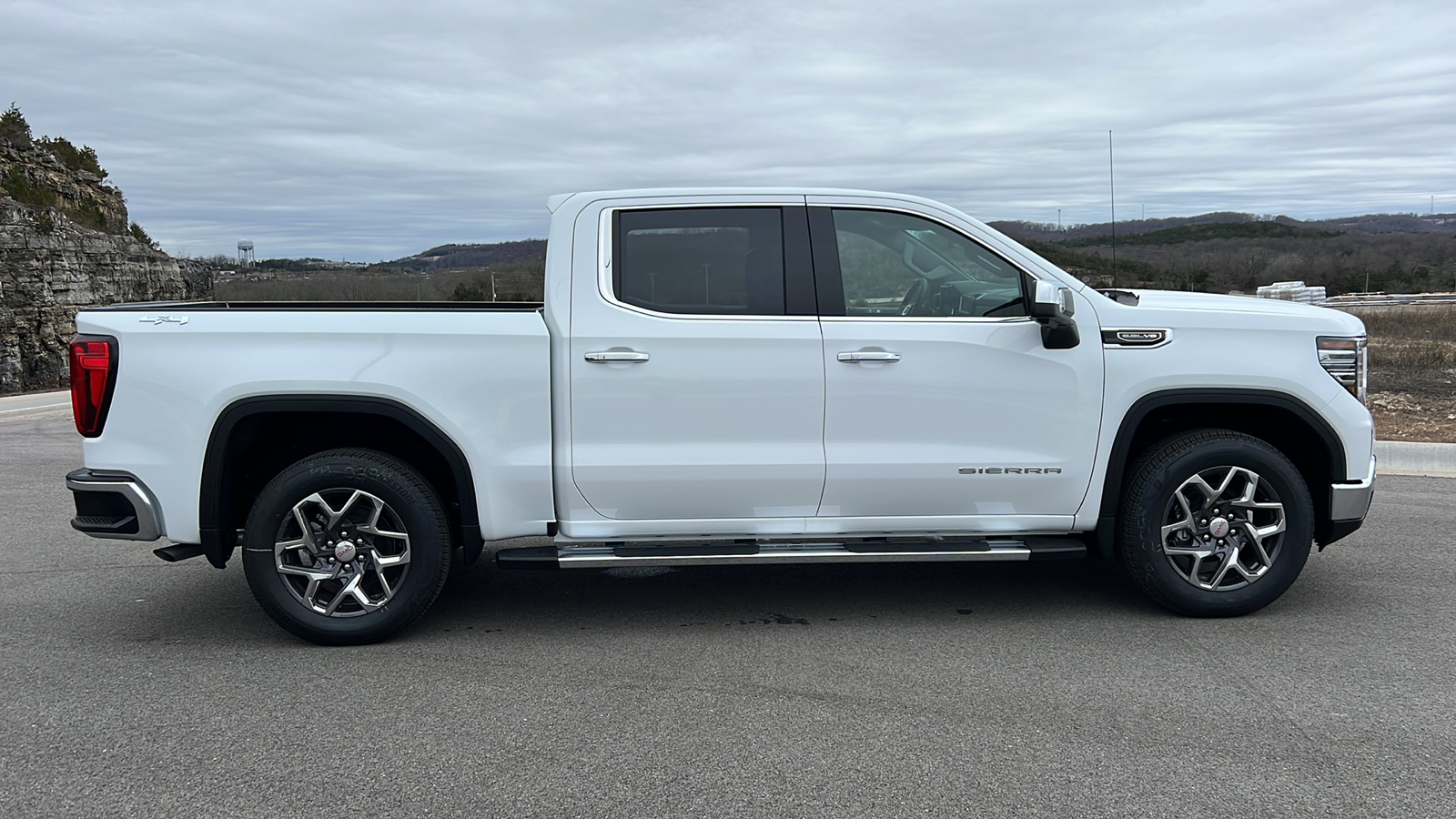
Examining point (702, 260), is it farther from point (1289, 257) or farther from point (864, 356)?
point (1289, 257)

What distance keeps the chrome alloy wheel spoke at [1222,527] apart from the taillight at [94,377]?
480cm

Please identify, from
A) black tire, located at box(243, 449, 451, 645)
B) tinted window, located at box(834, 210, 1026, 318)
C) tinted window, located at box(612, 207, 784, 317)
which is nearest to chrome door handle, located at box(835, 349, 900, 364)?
tinted window, located at box(834, 210, 1026, 318)

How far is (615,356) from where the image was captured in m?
4.84

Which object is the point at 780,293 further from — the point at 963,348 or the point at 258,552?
the point at 258,552

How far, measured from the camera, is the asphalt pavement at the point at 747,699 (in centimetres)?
342

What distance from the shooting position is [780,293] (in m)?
5.01

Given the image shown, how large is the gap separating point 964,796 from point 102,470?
153 inches

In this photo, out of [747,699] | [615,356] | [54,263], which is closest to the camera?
[747,699]

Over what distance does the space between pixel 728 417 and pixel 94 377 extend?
277 cm

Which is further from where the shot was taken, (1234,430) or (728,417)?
(1234,430)

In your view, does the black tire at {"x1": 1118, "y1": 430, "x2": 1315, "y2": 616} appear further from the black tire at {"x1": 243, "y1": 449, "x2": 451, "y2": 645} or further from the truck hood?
the black tire at {"x1": 243, "y1": 449, "x2": 451, "y2": 645}

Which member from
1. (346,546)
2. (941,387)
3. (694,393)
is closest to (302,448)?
(346,546)

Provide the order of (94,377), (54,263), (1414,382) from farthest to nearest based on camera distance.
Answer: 1. (54,263)
2. (1414,382)
3. (94,377)

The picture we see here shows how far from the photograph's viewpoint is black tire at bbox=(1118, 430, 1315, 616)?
5.05 m
